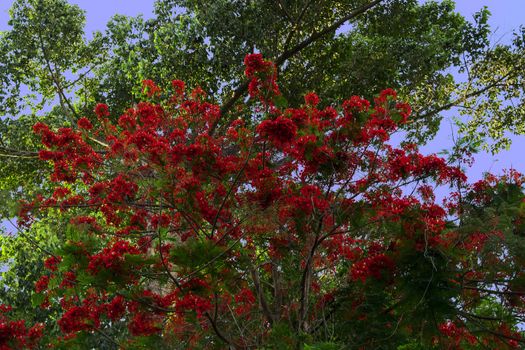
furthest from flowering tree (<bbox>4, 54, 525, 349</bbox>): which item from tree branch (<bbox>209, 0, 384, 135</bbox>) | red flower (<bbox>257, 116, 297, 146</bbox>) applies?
tree branch (<bbox>209, 0, 384, 135</bbox>)

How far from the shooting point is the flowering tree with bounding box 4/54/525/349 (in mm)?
6492

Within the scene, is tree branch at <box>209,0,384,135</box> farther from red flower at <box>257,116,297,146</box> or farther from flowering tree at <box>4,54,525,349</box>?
red flower at <box>257,116,297,146</box>

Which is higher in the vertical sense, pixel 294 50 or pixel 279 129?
pixel 294 50

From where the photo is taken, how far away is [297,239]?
7.80 m

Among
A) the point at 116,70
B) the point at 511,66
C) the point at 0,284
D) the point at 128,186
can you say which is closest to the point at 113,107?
the point at 116,70

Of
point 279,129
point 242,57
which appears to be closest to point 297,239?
point 279,129

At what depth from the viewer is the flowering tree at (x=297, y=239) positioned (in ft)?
21.3

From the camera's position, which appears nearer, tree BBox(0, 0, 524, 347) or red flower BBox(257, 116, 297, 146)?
red flower BBox(257, 116, 297, 146)

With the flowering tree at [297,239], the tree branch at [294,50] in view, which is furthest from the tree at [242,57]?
the flowering tree at [297,239]

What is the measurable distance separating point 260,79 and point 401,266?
2.65 m

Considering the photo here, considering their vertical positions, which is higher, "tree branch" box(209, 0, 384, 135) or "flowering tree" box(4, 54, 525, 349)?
"tree branch" box(209, 0, 384, 135)

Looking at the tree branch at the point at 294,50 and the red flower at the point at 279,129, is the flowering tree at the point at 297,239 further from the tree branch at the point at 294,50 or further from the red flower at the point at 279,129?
the tree branch at the point at 294,50

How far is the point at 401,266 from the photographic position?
6762 mm

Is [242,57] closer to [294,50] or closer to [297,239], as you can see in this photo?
[294,50]
